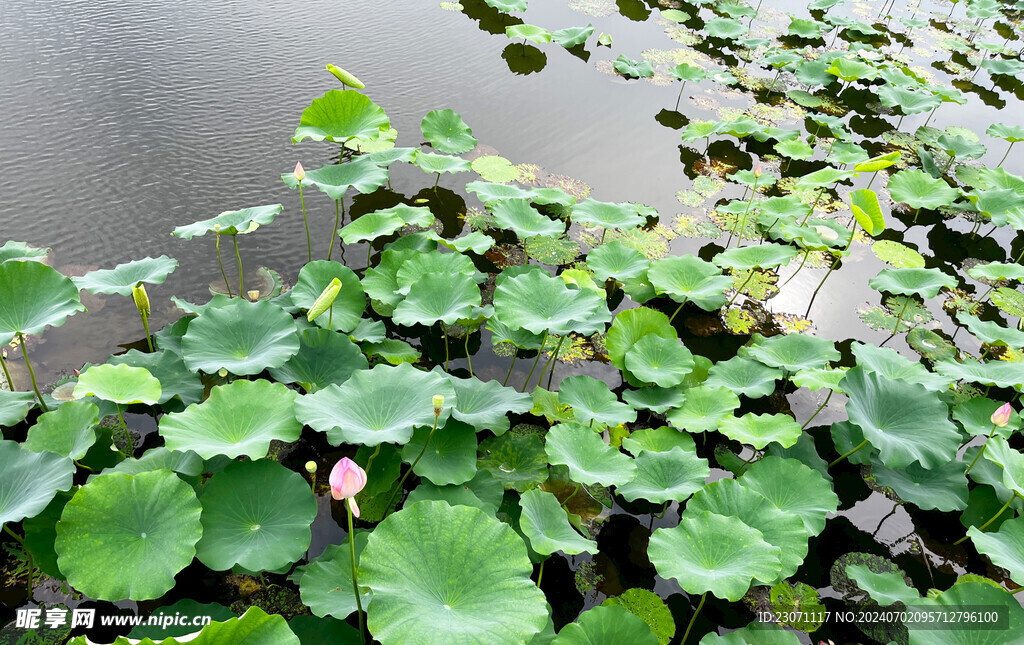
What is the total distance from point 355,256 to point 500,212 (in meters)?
0.85

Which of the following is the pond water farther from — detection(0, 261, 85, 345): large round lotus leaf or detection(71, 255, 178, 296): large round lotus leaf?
detection(0, 261, 85, 345): large round lotus leaf

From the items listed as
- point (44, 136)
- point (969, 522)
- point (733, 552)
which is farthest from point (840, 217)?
point (44, 136)

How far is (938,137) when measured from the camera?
5.44 metres

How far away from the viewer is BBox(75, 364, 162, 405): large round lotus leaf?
2084 mm

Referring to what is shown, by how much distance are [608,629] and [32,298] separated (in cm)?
232

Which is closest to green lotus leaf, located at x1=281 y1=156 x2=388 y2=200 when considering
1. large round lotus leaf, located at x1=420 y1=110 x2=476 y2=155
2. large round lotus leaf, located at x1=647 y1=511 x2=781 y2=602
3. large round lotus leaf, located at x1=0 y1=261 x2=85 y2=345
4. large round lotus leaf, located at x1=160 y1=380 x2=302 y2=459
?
large round lotus leaf, located at x1=420 y1=110 x2=476 y2=155

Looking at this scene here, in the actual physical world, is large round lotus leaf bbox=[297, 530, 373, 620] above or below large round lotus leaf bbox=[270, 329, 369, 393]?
below

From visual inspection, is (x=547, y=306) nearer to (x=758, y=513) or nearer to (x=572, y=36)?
(x=758, y=513)

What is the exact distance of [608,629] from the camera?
72.7 inches

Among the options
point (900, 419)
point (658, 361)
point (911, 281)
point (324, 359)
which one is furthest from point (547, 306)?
point (911, 281)

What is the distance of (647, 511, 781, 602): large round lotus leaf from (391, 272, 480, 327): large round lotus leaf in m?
1.23

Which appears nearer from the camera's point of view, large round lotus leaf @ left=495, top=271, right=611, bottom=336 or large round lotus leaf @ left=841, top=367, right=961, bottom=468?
large round lotus leaf @ left=841, top=367, right=961, bottom=468

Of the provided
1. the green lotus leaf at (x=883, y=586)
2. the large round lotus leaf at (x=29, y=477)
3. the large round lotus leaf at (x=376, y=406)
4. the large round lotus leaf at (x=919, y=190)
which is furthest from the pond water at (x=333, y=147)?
the large round lotus leaf at (x=29, y=477)

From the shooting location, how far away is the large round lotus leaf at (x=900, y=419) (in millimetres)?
2371
